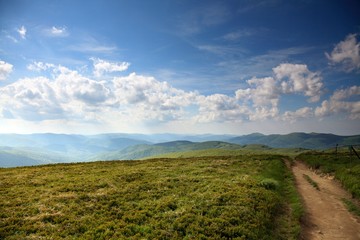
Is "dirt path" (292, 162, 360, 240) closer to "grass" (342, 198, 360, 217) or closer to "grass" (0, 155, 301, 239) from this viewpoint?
"grass" (342, 198, 360, 217)

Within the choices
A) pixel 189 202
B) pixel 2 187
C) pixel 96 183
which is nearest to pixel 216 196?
pixel 189 202

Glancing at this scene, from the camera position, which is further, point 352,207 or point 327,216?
point 352,207

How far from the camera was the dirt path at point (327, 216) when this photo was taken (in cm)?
1591

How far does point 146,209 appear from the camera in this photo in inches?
713

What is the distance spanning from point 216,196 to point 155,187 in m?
6.75

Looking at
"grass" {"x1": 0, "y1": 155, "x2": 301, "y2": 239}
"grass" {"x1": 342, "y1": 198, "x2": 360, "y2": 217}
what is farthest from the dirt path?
"grass" {"x1": 0, "y1": 155, "x2": 301, "y2": 239}

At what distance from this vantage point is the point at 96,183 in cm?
2555

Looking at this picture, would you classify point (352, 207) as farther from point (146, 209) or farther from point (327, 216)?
point (146, 209)

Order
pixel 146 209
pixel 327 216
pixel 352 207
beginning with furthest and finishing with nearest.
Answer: pixel 352 207 → pixel 327 216 → pixel 146 209

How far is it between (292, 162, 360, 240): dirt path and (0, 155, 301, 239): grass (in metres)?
1.03

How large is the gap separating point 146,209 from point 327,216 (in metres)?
14.7

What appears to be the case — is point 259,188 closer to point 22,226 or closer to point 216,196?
point 216,196

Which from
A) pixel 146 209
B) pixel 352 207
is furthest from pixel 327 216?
pixel 146 209

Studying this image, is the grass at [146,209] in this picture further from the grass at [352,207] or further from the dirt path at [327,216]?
the grass at [352,207]
